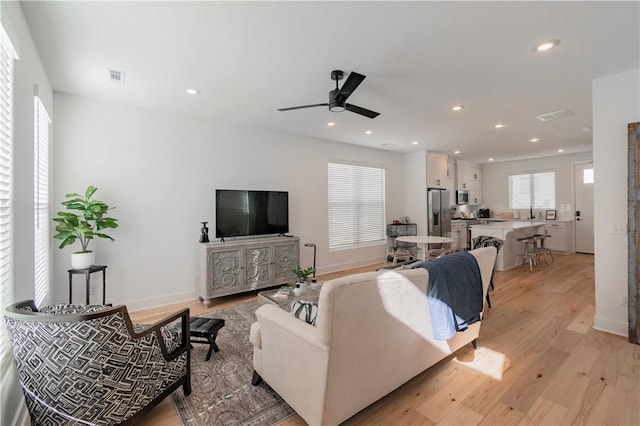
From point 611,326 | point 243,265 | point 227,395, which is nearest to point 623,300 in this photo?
point 611,326

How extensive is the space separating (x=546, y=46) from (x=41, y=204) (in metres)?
4.95

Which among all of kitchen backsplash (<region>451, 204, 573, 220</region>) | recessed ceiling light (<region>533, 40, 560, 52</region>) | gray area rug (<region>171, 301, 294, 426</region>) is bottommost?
gray area rug (<region>171, 301, 294, 426</region>)

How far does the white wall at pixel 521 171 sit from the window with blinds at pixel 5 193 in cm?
1034

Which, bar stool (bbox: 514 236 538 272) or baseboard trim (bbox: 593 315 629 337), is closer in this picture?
baseboard trim (bbox: 593 315 629 337)

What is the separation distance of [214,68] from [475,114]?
3.63 metres

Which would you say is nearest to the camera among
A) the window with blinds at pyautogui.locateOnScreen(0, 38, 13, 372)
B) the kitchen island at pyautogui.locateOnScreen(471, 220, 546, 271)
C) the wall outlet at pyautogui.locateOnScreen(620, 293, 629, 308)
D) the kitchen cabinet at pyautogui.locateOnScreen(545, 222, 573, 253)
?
the window with blinds at pyautogui.locateOnScreen(0, 38, 13, 372)

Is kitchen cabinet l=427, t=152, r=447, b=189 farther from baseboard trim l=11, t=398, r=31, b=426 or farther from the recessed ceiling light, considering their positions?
baseboard trim l=11, t=398, r=31, b=426

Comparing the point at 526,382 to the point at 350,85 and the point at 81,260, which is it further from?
the point at 81,260

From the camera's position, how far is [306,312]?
184 cm

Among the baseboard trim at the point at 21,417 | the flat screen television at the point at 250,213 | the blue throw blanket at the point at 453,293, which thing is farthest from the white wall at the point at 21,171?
the blue throw blanket at the point at 453,293

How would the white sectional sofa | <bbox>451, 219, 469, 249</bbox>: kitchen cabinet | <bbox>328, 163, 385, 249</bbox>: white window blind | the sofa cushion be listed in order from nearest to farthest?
the white sectional sofa, the sofa cushion, <bbox>328, 163, 385, 249</bbox>: white window blind, <bbox>451, 219, 469, 249</bbox>: kitchen cabinet

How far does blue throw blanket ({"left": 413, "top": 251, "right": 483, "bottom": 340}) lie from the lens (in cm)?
→ 200

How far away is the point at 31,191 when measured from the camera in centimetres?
215

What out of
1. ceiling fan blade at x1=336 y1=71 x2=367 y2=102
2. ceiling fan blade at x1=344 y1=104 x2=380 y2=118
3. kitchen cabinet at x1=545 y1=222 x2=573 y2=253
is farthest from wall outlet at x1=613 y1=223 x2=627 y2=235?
kitchen cabinet at x1=545 y1=222 x2=573 y2=253
